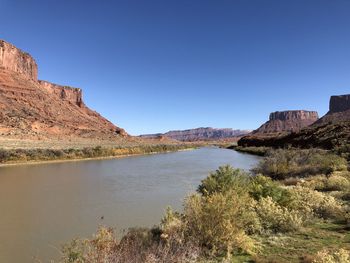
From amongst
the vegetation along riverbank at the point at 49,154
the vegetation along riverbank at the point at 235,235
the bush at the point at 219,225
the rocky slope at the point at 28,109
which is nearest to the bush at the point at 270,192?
the vegetation along riverbank at the point at 235,235

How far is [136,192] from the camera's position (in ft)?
60.1

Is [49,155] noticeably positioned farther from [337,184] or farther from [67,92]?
[67,92]

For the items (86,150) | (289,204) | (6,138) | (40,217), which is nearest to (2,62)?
(6,138)

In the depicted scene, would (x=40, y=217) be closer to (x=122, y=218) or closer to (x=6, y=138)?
(x=122, y=218)

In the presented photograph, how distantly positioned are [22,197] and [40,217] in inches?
179

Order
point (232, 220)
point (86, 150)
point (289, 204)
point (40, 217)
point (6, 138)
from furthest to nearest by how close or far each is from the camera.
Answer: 1. point (6, 138)
2. point (86, 150)
3. point (40, 217)
4. point (289, 204)
5. point (232, 220)

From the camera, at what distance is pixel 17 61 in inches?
3848

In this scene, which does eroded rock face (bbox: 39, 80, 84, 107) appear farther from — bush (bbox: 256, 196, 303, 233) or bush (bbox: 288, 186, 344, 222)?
bush (bbox: 256, 196, 303, 233)

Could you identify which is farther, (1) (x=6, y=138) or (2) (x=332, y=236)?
(1) (x=6, y=138)

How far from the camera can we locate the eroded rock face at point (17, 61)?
91.0 meters

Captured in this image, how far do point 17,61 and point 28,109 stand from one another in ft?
79.9

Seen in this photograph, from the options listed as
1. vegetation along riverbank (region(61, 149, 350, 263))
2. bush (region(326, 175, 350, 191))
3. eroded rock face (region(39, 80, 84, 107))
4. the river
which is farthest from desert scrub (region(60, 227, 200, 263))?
eroded rock face (region(39, 80, 84, 107))

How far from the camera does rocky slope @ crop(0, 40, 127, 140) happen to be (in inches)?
2680

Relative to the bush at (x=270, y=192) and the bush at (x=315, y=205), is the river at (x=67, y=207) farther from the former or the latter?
the bush at (x=315, y=205)
